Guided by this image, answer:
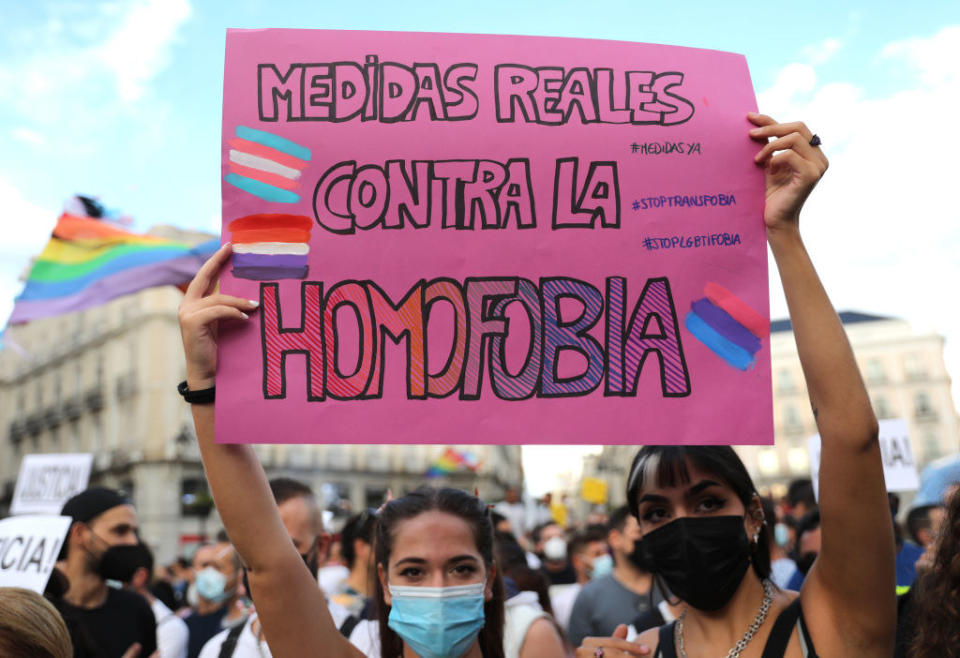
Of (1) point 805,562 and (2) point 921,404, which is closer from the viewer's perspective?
(1) point 805,562

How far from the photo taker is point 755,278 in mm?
2059

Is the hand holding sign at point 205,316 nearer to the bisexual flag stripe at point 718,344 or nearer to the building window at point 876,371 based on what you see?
the bisexual flag stripe at point 718,344

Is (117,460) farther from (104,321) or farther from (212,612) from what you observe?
(212,612)

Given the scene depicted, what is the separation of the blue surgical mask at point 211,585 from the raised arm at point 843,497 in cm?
464

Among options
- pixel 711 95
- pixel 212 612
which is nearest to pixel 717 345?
pixel 711 95

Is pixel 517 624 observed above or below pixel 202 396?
below

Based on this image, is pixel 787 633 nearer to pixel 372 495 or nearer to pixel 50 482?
pixel 50 482

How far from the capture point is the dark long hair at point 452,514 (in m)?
2.58

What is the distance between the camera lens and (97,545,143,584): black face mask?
404 cm

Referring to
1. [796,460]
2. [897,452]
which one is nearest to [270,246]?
[897,452]

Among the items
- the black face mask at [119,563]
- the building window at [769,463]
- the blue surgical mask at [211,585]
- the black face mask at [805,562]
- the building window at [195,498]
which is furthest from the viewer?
the building window at [769,463]

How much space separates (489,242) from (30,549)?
272cm

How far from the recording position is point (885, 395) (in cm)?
6581

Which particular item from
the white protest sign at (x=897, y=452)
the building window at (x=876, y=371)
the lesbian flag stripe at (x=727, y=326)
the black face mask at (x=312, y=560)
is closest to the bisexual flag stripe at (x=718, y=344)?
the lesbian flag stripe at (x=727, y=326)
